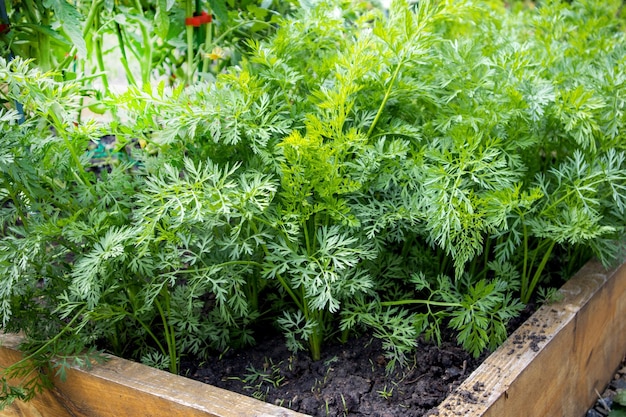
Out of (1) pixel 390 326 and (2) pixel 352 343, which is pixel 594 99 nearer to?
(1) pixel 390 326

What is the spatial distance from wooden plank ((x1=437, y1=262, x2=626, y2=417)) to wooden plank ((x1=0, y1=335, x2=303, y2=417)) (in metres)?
0.45

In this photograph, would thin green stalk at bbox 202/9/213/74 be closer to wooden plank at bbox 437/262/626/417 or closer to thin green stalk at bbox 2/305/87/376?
thin green stalk at bbox 2/305/87/376

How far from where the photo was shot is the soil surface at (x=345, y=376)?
1.55 meters

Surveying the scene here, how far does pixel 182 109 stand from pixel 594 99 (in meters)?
1.08

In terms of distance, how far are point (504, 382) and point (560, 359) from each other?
0.36 meters

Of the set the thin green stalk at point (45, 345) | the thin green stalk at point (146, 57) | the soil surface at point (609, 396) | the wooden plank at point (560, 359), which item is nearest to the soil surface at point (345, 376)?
the wooden plank at point (560, 359)

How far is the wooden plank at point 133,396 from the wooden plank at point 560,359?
45 centimetres

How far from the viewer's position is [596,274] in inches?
79.3

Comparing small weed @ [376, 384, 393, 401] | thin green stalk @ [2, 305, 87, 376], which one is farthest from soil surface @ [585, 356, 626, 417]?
thin green stalk @ [2, 305, 87, 376]

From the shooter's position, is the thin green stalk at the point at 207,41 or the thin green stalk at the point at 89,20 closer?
the thin green stalk at the point at 89,20

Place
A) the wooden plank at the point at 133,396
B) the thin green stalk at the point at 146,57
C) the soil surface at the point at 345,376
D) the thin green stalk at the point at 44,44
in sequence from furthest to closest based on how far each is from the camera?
the thin green stalk at the point at 146,57 < the thin green stalk at the point at 44,44 < the soil surface at the point at 345,376 < the wooden plank at the point at 133,396

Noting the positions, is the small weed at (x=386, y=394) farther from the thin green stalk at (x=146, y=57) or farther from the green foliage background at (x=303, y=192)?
the thin green stalk at (x=146, y=57)

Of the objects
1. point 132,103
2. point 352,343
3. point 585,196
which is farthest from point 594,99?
point 132,103

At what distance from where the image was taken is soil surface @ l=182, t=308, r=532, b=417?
1.55 metres
